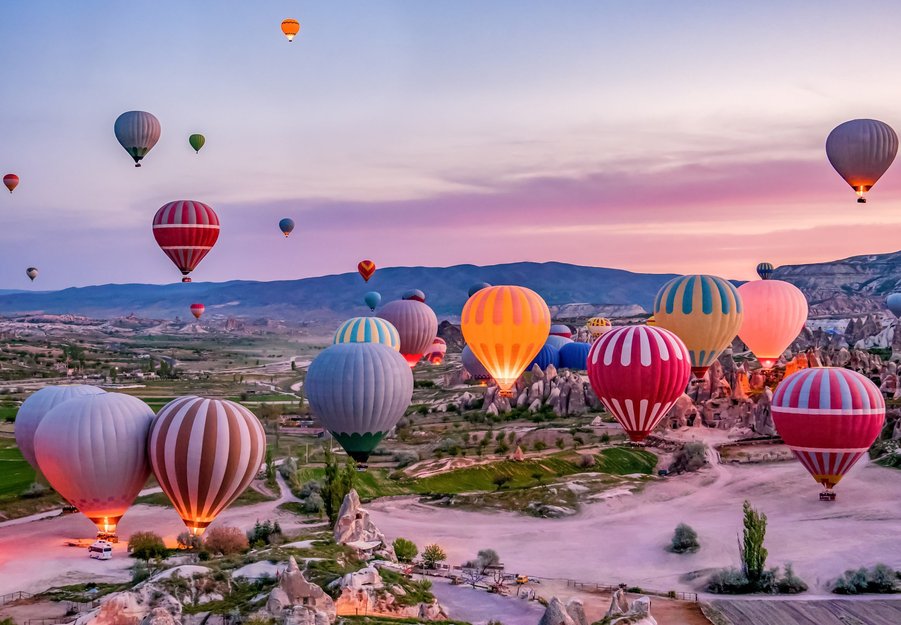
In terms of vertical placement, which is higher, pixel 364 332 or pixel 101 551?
pixel 364 332

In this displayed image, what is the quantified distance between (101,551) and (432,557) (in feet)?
37.1

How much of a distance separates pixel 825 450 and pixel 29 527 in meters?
32.8

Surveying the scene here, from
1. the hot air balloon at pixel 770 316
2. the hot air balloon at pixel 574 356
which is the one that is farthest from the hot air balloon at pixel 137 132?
the hot air balloon at pixel 574 356

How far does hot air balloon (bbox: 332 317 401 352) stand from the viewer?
71.9m

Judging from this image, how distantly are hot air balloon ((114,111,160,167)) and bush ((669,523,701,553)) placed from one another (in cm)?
4030

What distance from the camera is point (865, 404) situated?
4606cm

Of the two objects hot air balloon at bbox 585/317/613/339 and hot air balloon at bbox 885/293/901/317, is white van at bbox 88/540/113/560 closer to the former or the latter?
hot air balloon at bbox 585/317/613/339

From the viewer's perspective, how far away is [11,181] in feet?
267

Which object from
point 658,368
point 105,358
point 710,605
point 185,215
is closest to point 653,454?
point 658,368

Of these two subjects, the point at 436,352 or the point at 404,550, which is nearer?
the point at 404,550

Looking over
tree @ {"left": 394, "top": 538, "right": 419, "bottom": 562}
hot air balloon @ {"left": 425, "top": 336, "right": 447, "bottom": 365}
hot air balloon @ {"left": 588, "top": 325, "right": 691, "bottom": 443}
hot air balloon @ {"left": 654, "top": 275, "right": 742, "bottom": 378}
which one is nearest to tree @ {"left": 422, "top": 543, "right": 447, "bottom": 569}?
tree @ {"left": 394, "top": 538, "right": 419, "bottom": 562}

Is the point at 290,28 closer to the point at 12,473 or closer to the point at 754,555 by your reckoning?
the point at 12,473

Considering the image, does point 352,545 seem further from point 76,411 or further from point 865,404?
point 865,404

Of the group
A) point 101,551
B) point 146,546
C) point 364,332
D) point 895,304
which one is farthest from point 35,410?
point 895,304
